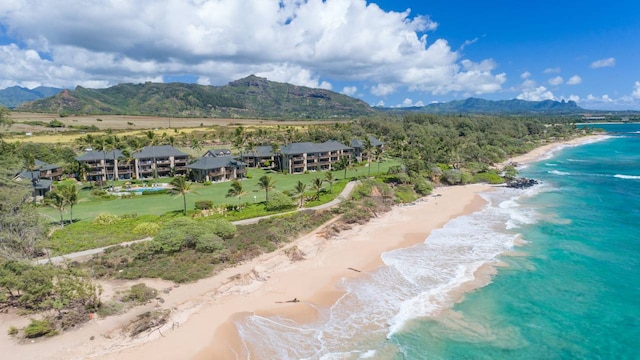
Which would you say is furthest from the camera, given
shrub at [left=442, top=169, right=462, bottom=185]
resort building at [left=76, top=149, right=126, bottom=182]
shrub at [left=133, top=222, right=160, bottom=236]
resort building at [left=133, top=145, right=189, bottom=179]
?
resort building at [left=133, top=145, right=189, bottom=179]

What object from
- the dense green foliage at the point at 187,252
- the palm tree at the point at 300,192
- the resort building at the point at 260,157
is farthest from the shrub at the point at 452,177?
the dense green foliage at the point at 187,252

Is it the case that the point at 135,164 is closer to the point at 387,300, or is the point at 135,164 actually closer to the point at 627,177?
the point at 387,300

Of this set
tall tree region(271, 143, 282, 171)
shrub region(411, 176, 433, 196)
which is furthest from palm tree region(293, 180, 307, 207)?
tall tree region(271, 143, 282, 171)

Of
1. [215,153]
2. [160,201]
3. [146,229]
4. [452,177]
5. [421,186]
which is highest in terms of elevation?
[215,153]

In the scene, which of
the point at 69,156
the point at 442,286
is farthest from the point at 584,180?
the point at 69,156

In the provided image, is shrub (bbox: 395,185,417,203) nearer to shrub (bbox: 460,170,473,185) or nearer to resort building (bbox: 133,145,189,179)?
shrub (bbox: 460,170,473,185)

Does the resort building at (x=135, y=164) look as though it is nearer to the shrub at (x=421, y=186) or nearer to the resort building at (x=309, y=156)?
the resort building at (x=309, y=156)

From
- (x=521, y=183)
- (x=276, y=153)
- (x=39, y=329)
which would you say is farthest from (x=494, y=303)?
(x=276, y=153)
